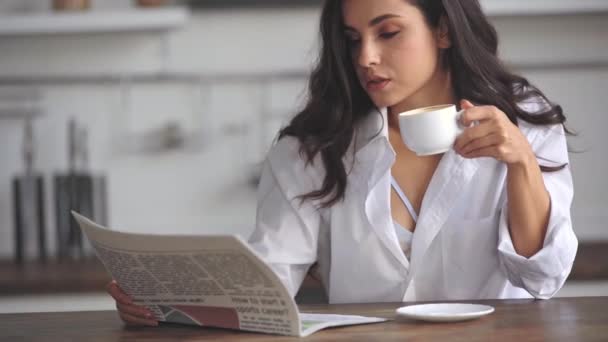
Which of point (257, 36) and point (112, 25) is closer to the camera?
point (112, 25)

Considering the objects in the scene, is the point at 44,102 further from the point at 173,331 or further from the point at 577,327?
the point at 577,327

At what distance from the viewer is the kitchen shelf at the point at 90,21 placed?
2.81 metres

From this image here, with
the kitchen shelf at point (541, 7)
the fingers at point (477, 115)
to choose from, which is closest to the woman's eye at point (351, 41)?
the fingers at point (477, 115)

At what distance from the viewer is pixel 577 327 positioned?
1325 millimetres

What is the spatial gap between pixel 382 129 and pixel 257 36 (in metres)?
1.21

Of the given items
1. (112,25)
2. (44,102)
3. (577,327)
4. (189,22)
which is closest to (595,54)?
(189,22)

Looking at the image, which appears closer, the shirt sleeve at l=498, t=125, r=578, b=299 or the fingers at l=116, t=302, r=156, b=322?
the fingers at l=116, t=302, r=156, b=322

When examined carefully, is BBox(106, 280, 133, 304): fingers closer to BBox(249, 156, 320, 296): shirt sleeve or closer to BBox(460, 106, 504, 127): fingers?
BBox(249, 156, 320, 296): shirt sleeve

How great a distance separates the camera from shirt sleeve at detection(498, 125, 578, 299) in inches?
65.0

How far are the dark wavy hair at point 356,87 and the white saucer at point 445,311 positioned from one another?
46cm

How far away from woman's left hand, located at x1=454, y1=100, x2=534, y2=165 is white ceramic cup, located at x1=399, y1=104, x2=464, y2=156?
0.10 ft

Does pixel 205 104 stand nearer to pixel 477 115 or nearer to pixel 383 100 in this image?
pixel 383 100

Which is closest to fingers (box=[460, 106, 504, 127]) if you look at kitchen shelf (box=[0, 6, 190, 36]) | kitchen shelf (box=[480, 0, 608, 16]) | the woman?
the woman

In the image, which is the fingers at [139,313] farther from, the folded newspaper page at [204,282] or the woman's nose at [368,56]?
the woman's nose at [368,56]
